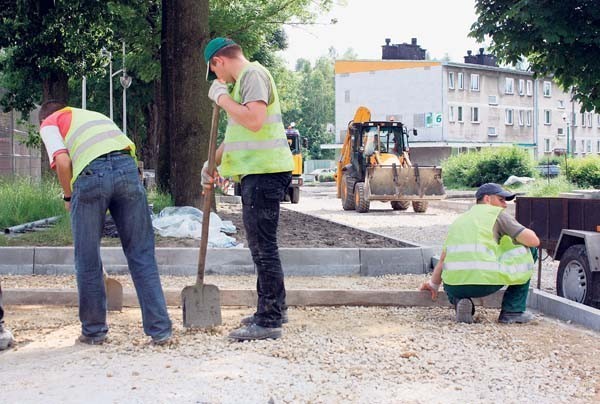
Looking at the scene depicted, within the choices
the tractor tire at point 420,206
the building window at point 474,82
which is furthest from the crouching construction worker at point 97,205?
the building window at point 474,82

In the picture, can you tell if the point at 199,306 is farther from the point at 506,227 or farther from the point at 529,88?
the point at 529,88

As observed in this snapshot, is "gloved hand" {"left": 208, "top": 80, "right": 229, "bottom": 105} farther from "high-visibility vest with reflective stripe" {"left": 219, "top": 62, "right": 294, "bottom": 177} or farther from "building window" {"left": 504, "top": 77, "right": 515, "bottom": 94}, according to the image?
"building window" {"left": 504, "top": 77, "right": 515, "bottom": 94}

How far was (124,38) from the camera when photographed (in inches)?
945

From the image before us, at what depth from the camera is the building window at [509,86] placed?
7388 cm

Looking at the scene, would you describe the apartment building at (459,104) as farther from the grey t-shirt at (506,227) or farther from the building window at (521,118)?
the grey t-shirt at (506,227)

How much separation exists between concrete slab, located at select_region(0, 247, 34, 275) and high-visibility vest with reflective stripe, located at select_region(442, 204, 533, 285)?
5.19 metres

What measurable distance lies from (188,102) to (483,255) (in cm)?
774

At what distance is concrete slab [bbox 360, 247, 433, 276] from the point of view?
1039cm

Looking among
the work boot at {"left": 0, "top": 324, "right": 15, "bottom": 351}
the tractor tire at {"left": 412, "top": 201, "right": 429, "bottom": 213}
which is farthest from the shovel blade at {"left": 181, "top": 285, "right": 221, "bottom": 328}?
the tractor tire at {"left": 412, "top": 201, "right": 429, "bottom": 213}

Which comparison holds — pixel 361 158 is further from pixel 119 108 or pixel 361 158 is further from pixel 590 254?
pixel 119 108

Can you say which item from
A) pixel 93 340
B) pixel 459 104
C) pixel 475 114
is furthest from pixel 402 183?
pixel 475 114

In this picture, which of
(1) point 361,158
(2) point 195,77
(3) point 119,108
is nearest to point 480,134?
(3) point 119,108

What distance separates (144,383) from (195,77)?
948cm

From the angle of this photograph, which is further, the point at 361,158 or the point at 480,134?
the point at 480,134
